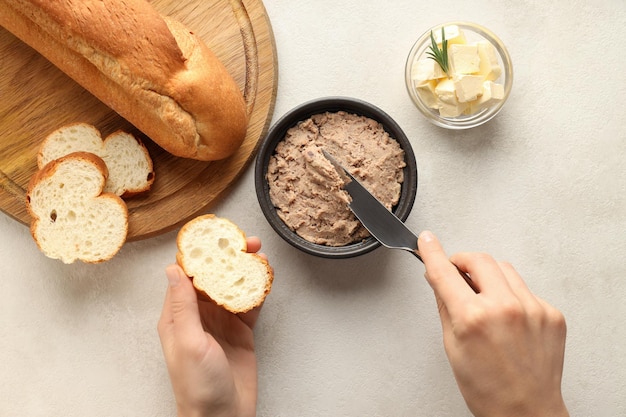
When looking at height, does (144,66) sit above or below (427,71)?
below

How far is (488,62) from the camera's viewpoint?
1.81 m

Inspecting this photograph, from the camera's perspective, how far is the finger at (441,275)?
1.42 meters

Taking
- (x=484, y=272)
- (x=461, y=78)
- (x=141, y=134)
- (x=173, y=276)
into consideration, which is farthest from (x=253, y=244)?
(x=461, y=78)

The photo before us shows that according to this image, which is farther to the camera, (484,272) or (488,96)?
(488,96)

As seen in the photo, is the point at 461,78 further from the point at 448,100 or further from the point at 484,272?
the point at 484,272

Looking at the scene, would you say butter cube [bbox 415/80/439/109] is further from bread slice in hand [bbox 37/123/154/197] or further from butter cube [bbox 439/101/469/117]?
bread slice in hand [bbox 37/123/154/197]

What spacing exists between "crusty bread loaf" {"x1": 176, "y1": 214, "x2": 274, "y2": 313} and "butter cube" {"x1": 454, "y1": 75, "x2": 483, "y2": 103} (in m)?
0.80

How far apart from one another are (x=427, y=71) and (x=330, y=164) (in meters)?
0.44

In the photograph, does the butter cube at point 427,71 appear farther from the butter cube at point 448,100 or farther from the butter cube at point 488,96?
the butter cube at point 488,96

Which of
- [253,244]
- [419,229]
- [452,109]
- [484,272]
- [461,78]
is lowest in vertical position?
[253,244]

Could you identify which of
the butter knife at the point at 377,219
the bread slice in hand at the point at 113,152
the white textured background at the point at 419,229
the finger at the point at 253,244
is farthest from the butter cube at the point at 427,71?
the bread slice in hand at the point at 113,152

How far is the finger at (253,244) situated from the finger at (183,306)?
0.23 m

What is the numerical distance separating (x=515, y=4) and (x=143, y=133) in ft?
4.36

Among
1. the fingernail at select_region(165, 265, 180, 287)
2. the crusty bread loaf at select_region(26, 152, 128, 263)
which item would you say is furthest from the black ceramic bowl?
the crusty bread loaf at select_region(26, 152, 128, 263)
